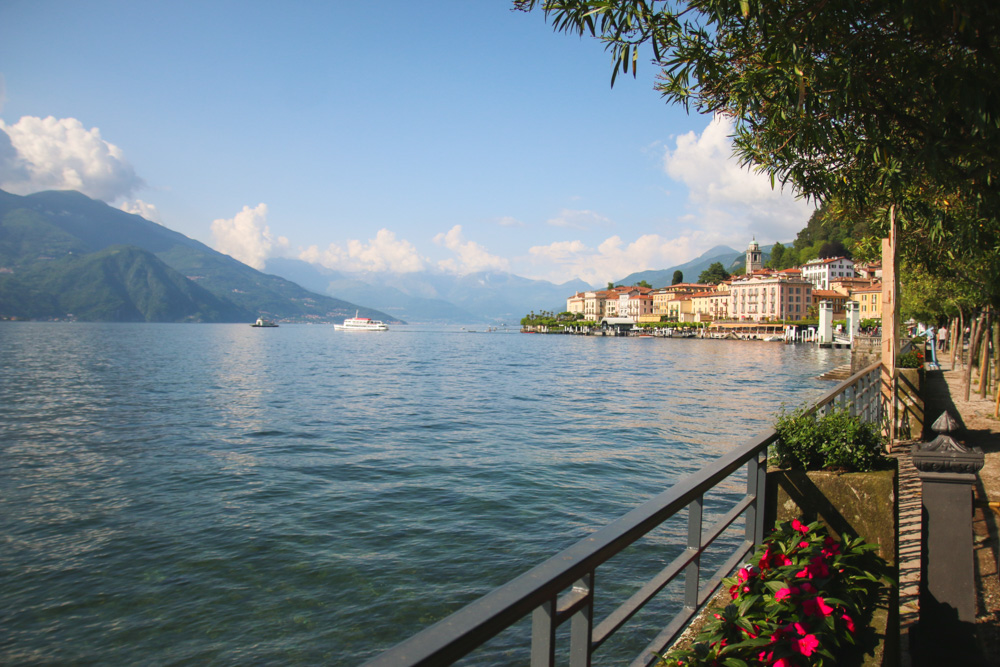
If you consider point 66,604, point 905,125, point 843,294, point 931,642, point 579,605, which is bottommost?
point 66,604

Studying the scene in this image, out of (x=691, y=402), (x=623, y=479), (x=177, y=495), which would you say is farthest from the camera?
(x=691, y=402)

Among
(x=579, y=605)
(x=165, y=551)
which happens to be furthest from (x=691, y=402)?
(x=579, y=605)

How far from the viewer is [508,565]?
365 inches

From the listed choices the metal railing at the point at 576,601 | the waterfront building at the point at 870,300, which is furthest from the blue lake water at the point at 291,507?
the waterfront building at the point at 870,300

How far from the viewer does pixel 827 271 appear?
6206 inches

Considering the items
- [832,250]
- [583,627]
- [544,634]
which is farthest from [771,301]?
[544,634]

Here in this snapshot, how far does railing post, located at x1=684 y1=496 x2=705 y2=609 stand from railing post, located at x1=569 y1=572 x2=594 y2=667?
1023 mm

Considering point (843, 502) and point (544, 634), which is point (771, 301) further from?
point (544, 634)

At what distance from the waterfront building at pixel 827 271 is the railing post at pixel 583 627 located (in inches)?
6757

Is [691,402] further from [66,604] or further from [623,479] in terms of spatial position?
[66,604]

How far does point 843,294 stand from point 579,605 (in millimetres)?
164436

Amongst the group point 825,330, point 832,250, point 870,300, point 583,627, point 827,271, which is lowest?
→ point 583,627

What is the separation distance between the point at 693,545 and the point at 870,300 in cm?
13565

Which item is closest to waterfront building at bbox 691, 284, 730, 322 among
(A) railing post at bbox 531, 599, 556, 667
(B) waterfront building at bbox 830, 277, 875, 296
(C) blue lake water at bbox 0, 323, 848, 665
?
(B) waterfront building at bbox 830, 277, 875, 296
